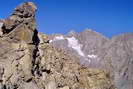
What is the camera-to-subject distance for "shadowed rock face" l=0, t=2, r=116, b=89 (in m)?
71.9

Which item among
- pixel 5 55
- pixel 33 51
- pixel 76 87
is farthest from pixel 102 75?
pixel 5 55

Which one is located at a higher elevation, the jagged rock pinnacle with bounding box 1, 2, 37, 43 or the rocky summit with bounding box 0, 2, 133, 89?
the jagged rock pinnacle with bounding box 1, 2, 37, 43

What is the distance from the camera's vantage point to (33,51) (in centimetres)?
7881

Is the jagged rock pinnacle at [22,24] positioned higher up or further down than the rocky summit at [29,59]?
higher up

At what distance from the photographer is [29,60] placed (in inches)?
2987

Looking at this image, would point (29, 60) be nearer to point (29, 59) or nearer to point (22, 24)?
point (29, 59)

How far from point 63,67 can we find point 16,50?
1873 cm

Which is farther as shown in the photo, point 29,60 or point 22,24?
point 22,24

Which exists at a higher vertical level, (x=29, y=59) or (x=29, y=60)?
(x=29, y=59)

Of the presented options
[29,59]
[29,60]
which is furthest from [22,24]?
[29,60]

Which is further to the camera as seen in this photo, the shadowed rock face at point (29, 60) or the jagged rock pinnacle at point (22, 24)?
the jagged rock pinnacle at point (22, 24)

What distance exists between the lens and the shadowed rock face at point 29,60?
236ft

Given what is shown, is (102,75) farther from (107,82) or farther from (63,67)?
(63,67)

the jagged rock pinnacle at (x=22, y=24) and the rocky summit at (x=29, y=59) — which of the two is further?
the jagged rock pinnacle at (x=22, y=24)
